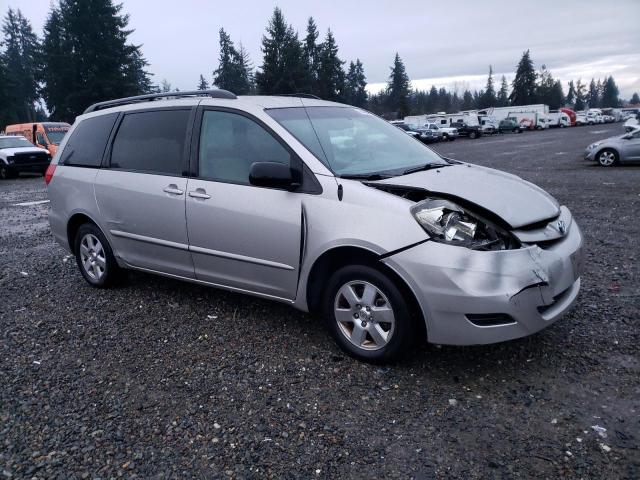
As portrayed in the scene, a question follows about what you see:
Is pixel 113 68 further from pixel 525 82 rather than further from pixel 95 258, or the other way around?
pixel 525 82

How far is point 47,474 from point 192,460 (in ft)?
2.35

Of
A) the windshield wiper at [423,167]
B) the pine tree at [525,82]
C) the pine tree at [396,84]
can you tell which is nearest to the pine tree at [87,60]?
the windshield wiper at [423,167]

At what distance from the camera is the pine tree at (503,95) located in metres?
112

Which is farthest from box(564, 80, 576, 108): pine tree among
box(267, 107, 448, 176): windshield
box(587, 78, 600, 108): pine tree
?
box(267, 107, 448, 176): windshield

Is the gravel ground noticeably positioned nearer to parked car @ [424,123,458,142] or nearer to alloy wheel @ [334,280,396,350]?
alloy wheel @ [334,280,396,350]

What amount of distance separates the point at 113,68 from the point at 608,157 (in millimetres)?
41934

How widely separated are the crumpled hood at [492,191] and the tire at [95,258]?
10.00 feet

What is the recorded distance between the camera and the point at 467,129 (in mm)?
45188

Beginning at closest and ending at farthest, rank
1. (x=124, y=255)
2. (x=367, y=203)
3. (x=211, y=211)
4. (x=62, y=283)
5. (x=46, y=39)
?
(x=367, y=203)
(x=211, y=211)
(x=124, y=255)
(x=62, y=283)
(x=46, y=39)

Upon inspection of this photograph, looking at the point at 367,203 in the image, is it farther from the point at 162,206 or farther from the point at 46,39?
the point at 46,39

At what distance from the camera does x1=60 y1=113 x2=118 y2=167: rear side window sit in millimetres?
5020

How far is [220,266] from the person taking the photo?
13.3 feet

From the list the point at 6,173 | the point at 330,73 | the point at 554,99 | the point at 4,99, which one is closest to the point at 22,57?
the point at 4,99

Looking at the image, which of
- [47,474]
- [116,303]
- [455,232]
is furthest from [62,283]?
[455,232]
